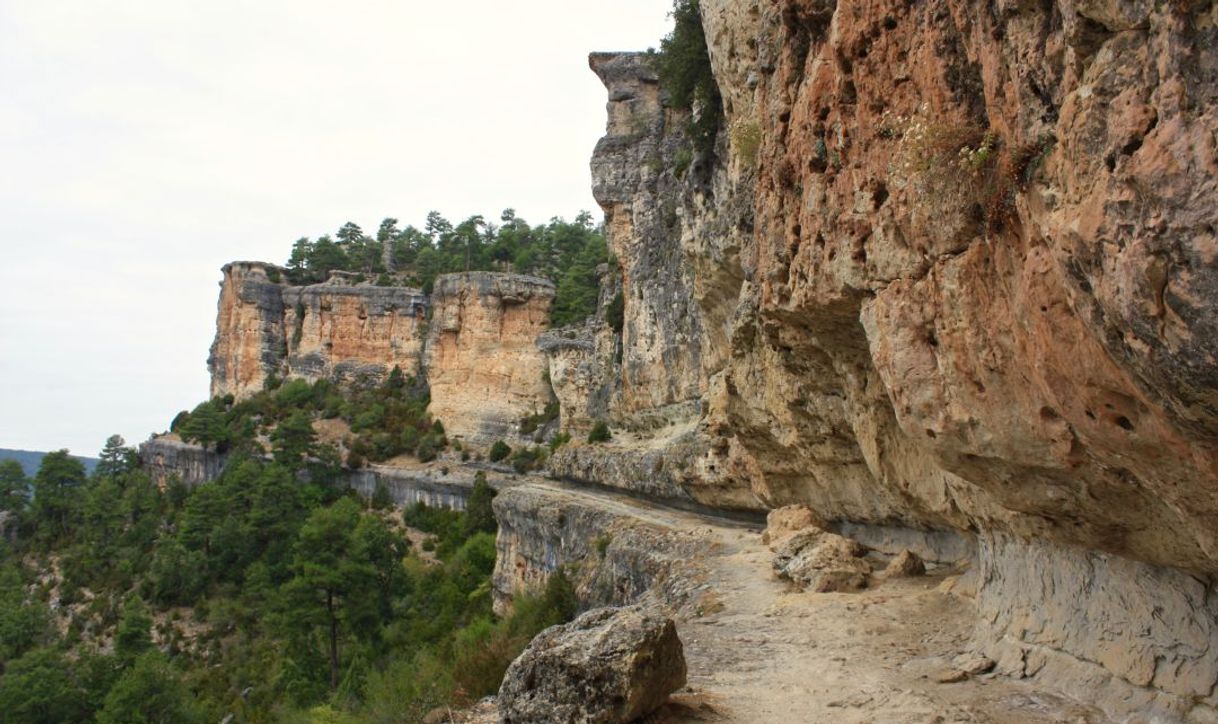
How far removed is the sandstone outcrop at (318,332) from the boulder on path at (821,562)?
46.7m

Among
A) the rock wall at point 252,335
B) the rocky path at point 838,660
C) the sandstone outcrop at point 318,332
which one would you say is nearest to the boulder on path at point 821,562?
the rocky path at point 838,660

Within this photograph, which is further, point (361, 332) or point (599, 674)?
point (361, 332)

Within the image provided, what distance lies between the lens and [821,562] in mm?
10781

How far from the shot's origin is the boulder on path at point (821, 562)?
10352mm

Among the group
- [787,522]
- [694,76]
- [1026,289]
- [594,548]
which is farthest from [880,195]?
[594,548]

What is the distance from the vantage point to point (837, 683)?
701 centimetres

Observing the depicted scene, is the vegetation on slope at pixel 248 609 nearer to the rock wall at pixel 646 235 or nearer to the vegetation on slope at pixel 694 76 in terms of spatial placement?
the rock wall at pixel 646 235

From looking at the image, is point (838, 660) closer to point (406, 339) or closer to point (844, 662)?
point (844, 662)

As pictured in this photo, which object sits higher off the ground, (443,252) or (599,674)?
(443,252)

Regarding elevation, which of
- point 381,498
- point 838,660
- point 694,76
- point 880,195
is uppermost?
point 694,76

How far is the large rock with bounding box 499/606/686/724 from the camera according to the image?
570 cm

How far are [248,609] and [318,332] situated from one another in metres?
27.0

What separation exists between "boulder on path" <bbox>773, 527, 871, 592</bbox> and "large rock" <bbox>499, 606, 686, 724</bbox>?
4.74m

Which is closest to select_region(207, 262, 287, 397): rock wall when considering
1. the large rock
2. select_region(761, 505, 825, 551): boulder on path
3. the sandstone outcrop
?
the sandstone outcrop
